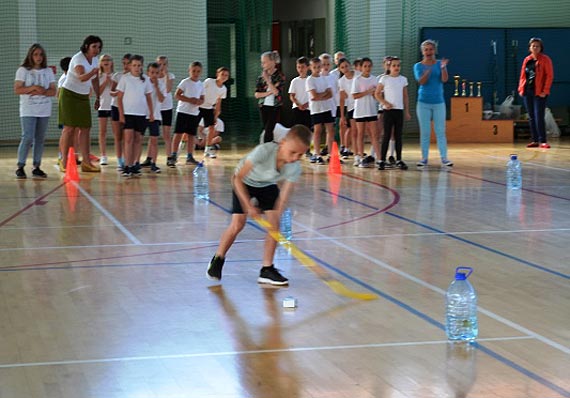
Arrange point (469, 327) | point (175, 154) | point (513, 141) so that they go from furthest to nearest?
point (513, 141)
point (175, 154)
point (469, 327)

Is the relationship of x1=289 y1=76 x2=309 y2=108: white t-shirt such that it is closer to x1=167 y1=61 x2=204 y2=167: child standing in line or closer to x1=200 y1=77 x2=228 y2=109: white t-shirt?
x1=200 y1=77 x2=228 y2=109: white t-shirt

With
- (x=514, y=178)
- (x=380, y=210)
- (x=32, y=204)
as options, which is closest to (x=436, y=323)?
(x=380, y=210)

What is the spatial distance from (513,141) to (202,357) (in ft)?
55.7

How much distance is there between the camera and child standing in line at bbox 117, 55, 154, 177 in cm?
1382

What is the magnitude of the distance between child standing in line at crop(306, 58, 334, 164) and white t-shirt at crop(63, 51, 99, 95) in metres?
3.48

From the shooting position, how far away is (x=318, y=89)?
15.6 meters

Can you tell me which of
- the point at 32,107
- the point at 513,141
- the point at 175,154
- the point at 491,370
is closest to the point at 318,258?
the point at 491,370

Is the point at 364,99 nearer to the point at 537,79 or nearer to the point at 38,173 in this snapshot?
the point at 38,173

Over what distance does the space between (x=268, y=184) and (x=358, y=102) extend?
821 centimetres

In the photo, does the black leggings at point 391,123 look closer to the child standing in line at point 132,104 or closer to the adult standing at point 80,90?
the child standing in line at point 132,104

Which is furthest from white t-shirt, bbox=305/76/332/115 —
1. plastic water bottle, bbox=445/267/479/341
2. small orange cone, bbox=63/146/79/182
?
plastic water bottle, bbox=445/267/479/341

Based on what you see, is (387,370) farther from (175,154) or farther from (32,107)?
(175,154)

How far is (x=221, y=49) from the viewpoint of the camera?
23.8 metres

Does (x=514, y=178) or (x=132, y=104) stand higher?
(x=132, y=104)
